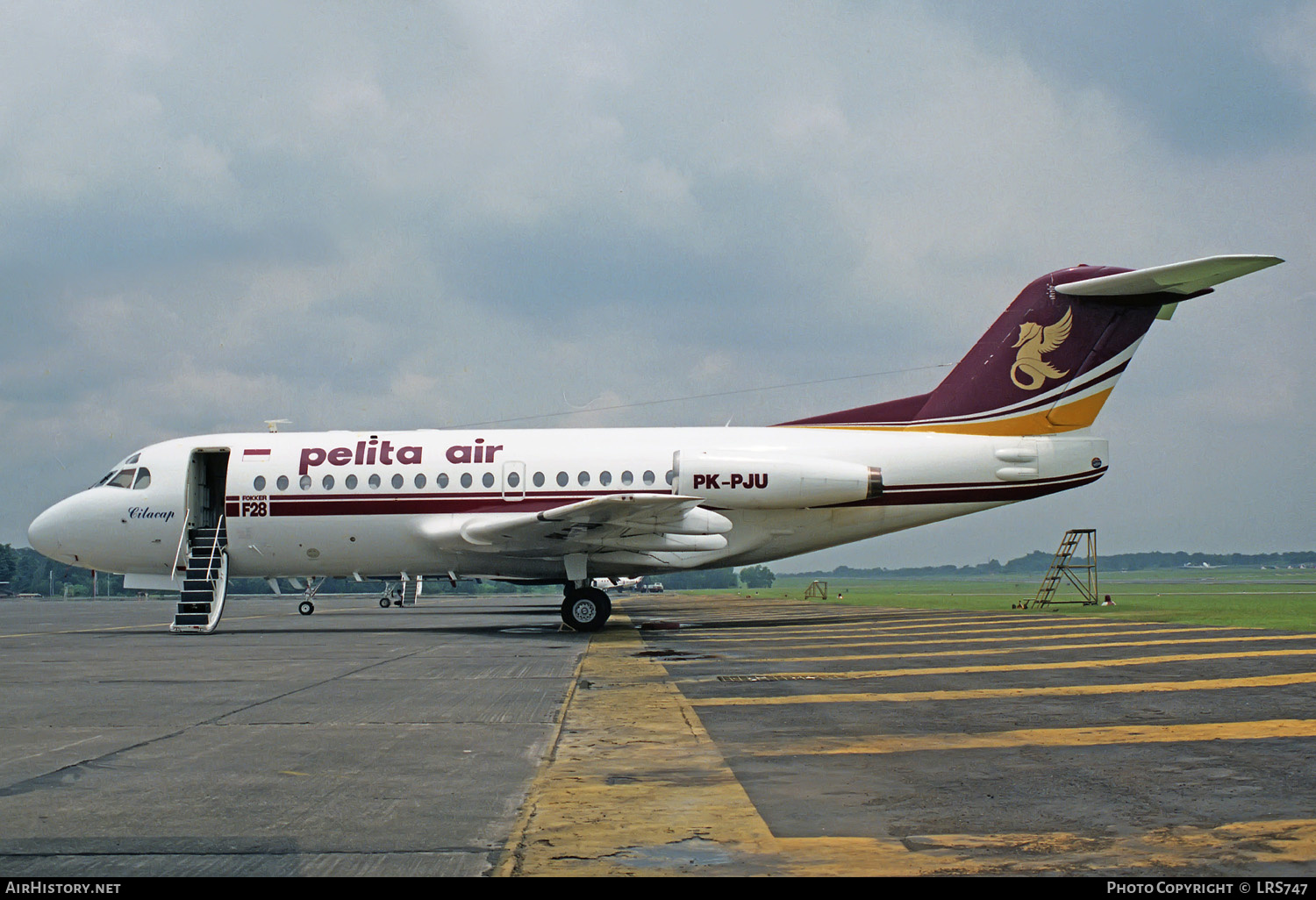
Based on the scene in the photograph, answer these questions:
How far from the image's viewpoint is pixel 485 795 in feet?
17.9

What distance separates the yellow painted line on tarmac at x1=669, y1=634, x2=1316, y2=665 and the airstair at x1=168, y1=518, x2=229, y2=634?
41.5 feet

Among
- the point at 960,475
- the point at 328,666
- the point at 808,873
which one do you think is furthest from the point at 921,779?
the point at 960,475

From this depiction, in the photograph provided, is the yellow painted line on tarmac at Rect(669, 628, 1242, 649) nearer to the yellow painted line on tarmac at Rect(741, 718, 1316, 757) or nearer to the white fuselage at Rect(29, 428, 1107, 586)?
the white fuselage at Rect(29, 428, 1107, 586)

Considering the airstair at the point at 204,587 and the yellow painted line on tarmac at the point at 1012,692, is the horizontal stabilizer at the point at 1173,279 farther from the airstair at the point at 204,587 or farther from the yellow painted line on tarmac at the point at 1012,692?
the airstair at the point at 204,587

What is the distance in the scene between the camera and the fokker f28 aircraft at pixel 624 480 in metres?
20.7

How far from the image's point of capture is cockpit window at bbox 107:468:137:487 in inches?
880

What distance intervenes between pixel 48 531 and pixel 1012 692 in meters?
21.3

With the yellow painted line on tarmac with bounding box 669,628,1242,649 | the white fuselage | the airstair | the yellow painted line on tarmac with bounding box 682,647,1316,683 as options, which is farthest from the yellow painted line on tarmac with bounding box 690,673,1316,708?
the airstair

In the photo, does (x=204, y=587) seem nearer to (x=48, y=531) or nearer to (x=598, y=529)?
(x=48, y=531)

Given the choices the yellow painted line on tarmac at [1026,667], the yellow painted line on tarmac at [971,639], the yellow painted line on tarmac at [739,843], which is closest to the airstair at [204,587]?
the yellow painted line on tarmac at [971,639]

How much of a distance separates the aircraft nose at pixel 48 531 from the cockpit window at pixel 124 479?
1.28 m

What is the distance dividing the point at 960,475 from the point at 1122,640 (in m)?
6.93

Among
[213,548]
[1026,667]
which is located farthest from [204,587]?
[1026,667]

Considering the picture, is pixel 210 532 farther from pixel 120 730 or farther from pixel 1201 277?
pixel 1201 277
